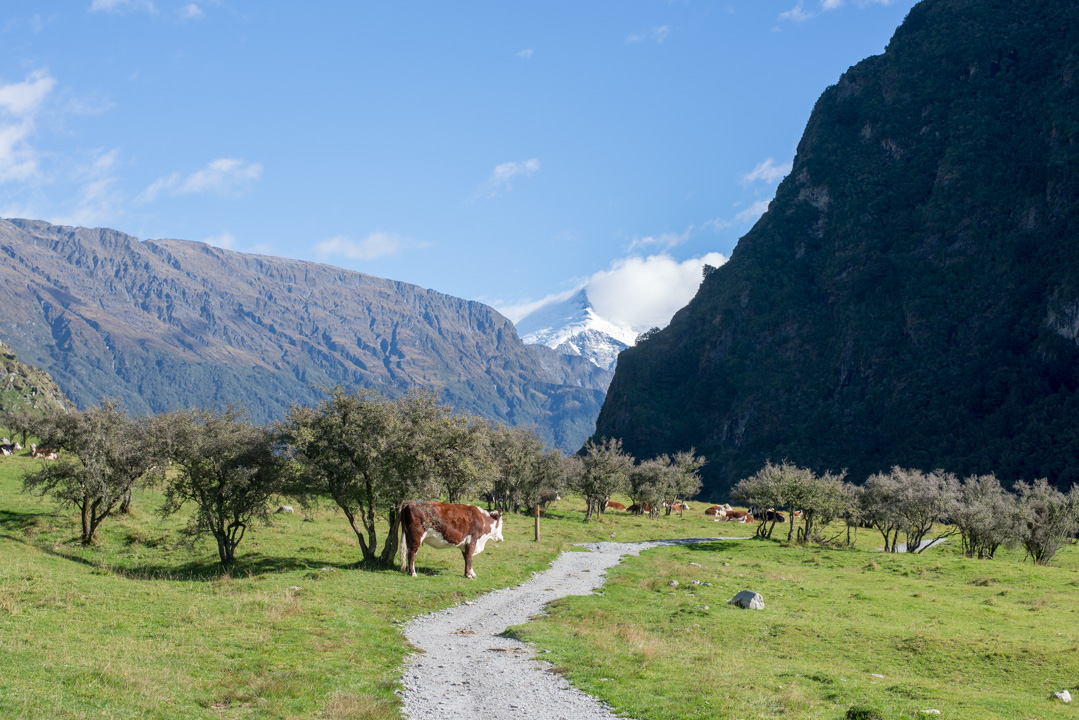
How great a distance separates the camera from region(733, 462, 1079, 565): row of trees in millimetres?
56781

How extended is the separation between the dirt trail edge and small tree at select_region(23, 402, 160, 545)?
19.3m

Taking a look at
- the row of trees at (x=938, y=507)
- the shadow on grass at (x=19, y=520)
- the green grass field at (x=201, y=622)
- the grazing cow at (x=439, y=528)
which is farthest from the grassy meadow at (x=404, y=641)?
the row of trees at (x=938, y=507)

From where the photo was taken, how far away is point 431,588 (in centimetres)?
2677

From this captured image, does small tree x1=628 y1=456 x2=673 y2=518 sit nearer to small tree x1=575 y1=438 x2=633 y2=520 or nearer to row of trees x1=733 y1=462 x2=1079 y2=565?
small tree x1=575 y1=438 x2=633 y2=520

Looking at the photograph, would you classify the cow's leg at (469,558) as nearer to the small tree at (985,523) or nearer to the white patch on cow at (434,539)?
the white patch on cow at (434,539)

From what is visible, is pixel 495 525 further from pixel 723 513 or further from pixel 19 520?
pixel 723 513

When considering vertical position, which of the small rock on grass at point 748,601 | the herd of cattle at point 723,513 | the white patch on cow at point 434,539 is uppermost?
the white patch on cow at point 434,539

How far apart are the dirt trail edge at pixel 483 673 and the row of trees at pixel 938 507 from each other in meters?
41.8

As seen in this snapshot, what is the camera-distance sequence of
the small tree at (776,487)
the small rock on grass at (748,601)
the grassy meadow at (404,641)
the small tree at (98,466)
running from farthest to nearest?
the small tree at (776,487), the small tree at (98,466), the small rock on grass at (748,601), the grassy meadow at (404,641)

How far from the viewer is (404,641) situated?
1920cm

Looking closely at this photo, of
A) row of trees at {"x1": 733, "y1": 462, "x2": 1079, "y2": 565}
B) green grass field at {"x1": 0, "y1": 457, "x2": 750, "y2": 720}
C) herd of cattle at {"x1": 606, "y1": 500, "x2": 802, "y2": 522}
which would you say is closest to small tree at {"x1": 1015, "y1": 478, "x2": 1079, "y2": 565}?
row of trees at {"x1": 733, "y1": 462, "x2": 1079, "y2": 565}

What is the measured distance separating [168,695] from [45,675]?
237 centimetres

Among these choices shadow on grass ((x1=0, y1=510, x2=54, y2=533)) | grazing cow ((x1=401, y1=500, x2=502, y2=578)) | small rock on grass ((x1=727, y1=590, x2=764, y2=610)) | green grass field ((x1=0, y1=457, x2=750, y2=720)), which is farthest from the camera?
shadow on grass ((x1=0, y1=510, x2=54, y2=533))

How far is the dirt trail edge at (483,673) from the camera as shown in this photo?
14258 mm
